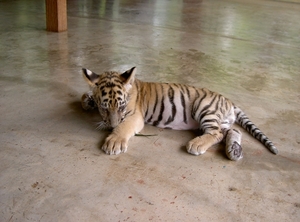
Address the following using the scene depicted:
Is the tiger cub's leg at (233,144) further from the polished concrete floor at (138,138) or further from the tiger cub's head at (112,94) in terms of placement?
the tiger cub's head at (112,94)

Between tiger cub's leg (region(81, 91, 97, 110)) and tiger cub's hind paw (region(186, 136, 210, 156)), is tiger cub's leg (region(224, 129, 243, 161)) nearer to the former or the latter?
tiger cub's hind paw (region(186, 136, 210, 156))

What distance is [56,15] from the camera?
20.3 ft

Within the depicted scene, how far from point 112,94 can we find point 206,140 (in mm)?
833

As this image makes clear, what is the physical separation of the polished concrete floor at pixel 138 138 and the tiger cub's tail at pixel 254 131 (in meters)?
0.06

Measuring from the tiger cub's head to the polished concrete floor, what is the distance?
23cm

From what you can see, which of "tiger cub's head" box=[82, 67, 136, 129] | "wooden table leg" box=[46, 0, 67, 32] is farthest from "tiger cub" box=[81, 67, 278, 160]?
"wooden table leg" box=[46, 0, 67, 32]

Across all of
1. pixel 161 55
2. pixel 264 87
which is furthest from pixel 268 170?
pixel 161 55

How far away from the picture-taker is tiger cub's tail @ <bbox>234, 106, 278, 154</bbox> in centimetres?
289

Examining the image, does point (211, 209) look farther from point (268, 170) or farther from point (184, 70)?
point (184, 70)

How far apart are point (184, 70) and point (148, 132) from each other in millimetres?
1968

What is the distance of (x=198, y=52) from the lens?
5.79 m

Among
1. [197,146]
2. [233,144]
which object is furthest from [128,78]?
[233,144]

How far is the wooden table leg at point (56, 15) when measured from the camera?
620 centimetres

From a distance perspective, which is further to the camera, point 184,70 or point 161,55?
point 161,55
